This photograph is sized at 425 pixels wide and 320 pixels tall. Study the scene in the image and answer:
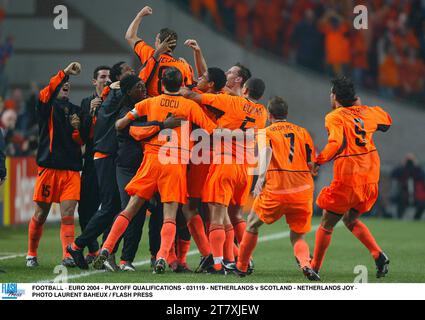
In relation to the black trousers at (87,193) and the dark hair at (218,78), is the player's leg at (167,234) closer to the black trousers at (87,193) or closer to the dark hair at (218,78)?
the dark hair at (218,78)

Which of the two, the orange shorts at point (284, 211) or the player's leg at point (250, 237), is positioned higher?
the orange shorts at point (284, 211)

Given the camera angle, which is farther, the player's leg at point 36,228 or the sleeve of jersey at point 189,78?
the player's leg at point 36,228

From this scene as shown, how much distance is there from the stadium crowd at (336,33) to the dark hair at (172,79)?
13518 millimetres

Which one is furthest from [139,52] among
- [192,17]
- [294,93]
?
[294,93]

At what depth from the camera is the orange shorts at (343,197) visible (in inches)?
392

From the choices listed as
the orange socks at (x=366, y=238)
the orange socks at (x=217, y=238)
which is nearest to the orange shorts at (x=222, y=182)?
the orange socks at (x=217, y=238)

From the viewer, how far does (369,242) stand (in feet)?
33.1

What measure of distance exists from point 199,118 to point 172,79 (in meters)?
0.48

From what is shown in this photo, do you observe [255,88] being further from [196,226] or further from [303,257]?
[303,257]

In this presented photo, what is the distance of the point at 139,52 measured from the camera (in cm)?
1092

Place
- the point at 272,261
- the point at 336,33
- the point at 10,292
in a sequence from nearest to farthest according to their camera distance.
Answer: the point at 10,292, the point at 272,261, the point at 336,33

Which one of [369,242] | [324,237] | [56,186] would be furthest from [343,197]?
[56,186]

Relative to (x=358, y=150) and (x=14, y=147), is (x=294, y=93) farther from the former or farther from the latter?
(x=358, y=150)

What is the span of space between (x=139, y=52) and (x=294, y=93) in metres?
13.2
